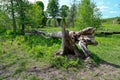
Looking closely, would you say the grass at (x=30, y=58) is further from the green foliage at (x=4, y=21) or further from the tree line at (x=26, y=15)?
the green foliage at (x=4, y=21)

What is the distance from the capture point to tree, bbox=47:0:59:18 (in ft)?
224

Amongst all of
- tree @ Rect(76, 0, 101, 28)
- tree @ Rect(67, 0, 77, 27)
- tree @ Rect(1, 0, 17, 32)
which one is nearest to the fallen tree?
tree @ Rect(1, 0, 17, 32)

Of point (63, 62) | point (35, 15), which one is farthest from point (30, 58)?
point (35, 15)

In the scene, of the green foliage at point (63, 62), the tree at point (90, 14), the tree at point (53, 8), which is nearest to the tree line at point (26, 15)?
the tree at point (90, 14)

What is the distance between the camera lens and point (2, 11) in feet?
60.5

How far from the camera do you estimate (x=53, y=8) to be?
2689 inches

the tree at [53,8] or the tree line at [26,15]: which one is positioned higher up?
the tree at [53,8]

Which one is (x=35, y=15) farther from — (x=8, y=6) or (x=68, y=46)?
(x=68, y=46)

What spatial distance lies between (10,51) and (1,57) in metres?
1.25

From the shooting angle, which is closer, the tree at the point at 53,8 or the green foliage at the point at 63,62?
the green foliage at the point at 63,62

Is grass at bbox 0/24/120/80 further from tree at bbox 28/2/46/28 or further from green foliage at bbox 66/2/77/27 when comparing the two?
green foliage at bbox 66/2/77/27

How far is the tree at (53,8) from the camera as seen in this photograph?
6838 cm

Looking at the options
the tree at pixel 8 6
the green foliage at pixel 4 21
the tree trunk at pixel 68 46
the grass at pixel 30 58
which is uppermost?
the tree at pixel 8 6

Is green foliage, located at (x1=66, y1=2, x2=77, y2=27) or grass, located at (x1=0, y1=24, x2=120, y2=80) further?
green foliage, located at (x1=66, y1=2, x2=77, y2=27)
